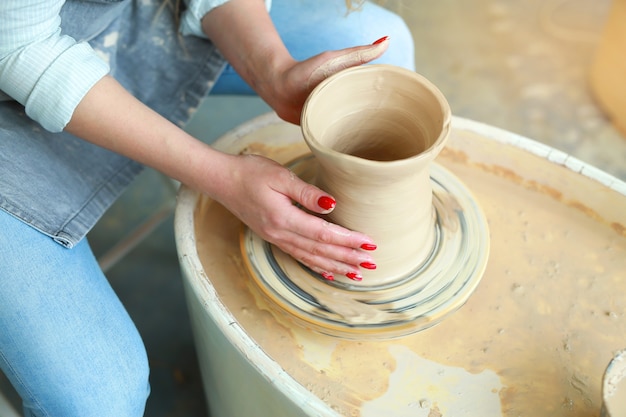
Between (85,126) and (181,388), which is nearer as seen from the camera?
(85,126)

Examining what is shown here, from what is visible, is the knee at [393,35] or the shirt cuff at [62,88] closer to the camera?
the shirt cuff at [62,88]

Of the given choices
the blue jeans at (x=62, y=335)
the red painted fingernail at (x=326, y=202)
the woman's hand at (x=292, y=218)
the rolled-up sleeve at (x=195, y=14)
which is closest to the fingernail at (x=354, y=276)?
the woman's hand at (x=292, y=218)

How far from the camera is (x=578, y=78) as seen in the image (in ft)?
7.71

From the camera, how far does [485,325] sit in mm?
987

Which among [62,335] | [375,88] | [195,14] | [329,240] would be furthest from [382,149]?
[62,335]

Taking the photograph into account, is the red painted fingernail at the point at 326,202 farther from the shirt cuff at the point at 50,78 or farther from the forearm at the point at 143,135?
the shirt cuff at the point at 50,78

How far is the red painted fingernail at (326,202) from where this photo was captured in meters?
0.92

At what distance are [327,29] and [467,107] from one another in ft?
3.46

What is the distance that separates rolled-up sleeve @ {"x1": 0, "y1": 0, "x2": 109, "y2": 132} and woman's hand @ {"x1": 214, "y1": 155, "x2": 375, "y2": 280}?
0.27m

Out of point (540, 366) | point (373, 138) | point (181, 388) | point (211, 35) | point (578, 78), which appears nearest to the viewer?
point (540, 366)

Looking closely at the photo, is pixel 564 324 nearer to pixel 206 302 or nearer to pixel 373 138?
pixel 373 138

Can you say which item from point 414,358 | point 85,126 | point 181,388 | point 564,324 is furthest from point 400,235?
point 181,388

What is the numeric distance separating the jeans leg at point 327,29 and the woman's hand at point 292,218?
43 cm

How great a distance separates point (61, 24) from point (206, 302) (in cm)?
57
